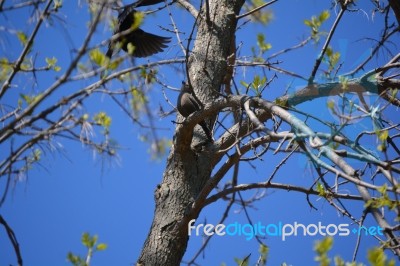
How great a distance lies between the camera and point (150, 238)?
2725 mm

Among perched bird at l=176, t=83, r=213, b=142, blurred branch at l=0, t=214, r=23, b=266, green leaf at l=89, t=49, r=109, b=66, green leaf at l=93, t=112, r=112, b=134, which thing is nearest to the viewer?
green leaf at l=89, t=49, r=109, b=66

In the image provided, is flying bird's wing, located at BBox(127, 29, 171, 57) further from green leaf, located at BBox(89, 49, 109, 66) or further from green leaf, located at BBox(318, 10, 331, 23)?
green leaf, located at BBox(89, 49, 109, 66)

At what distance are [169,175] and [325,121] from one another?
106cm

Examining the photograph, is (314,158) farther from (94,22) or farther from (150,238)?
(150,238)

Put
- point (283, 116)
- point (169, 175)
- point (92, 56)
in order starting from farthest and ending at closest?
point (169, 175), point (283, 116), point (92, 56)

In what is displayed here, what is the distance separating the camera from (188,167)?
9.43ft

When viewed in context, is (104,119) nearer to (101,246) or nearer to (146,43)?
(101,246)

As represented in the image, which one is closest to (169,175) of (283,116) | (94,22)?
(283,116)

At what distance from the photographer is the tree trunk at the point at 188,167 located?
8.86 feet

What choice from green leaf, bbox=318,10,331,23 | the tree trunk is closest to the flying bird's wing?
the tree trunk

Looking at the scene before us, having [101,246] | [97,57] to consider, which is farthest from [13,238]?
[97,57]

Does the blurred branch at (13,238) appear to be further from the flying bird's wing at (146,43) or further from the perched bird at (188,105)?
the flying bird's wing at (146,43)

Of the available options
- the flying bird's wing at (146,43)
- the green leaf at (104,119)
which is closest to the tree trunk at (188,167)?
the green leaf at (104,119)

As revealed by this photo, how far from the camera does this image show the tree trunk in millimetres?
2699
